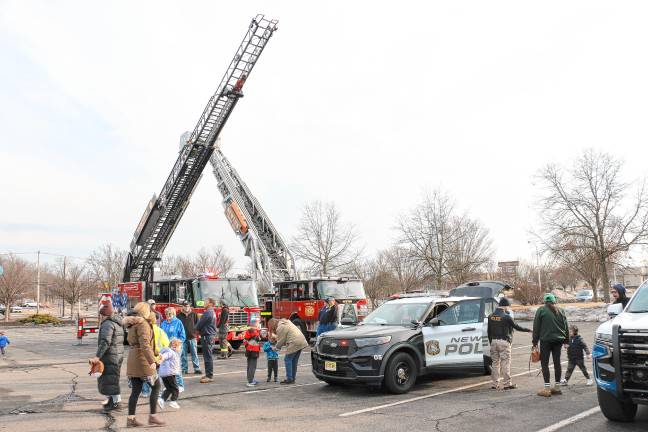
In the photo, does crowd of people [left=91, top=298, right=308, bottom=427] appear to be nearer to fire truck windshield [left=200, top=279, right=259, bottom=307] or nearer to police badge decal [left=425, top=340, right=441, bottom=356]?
police badge decal [left=425, top=340, right=441, bottom=356]

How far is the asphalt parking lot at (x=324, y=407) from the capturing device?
22.9 ft

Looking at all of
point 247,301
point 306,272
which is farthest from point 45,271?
point 247,301

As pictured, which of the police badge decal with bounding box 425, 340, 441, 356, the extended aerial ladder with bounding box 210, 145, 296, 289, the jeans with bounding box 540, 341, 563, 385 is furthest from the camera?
the extended aerial ladder with bounding box 210, 145, 296, 289

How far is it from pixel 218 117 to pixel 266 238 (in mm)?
5597

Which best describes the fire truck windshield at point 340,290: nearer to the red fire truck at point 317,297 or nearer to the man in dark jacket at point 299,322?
the red fire truck at point 317,297

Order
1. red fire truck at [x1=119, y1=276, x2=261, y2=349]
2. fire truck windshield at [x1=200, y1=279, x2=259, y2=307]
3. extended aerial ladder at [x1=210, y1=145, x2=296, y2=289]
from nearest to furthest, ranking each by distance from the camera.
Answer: red fire truck at [x1=119, y1=276, x2=261, y2=349] < fire truck windshield at [x1=200, y1=279, x2=259, y2=307] < extended aerial ladder at [x1=210, y1=145, x2=296, y2=289]

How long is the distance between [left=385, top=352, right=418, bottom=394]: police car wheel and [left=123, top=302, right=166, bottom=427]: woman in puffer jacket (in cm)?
375

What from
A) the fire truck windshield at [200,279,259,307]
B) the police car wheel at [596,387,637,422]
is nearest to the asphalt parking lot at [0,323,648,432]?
the police car wheel at [596,387,637,422]

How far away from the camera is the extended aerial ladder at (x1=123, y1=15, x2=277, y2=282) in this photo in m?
21.5

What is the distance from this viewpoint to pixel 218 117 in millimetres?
22297

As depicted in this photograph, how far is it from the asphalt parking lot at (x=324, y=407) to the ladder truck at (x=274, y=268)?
26.1 ft

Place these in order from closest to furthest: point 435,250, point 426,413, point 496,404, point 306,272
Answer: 1. point 426,413
2. point 496,404
3. point 435,250
4. point 306,272

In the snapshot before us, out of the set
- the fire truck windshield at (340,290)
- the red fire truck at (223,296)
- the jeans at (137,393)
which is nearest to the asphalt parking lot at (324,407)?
the jeans at (137,393)

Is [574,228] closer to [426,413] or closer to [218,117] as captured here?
[218,117]
